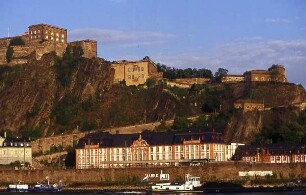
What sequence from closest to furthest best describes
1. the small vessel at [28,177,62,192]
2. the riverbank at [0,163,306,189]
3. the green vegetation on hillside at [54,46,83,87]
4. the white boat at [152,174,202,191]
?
the white boat at [152,174,202,191]
the riverbank at [0,163,306,189]
the small vessel at [28,177,62,192]
the green vegetation on hillside at [54,46,83,87]

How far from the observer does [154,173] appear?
266 ft

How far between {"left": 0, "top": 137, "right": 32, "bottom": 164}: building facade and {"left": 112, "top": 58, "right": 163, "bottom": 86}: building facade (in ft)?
80.7

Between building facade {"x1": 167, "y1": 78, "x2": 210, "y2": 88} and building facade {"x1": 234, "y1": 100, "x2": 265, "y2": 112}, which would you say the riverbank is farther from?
building facade {"x1": 167, "y1": 78, "x2": 210, "y2": 88}

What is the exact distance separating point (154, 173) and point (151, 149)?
8.38m

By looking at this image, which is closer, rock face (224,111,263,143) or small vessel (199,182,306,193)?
small vessel (199,182,306,193)

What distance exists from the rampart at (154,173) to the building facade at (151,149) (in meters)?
5.71

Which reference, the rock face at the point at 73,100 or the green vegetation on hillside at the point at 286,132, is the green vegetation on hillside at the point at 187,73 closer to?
the rock face at the point at 73,100

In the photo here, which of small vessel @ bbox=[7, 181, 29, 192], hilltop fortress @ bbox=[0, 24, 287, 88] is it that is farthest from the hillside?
small vessel @ bbox=[7, 181, 29, 192]

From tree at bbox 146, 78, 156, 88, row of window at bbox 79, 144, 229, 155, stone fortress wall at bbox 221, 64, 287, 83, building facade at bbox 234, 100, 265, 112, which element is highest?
stone fortress wall at bbox 221, 64, 287, 83

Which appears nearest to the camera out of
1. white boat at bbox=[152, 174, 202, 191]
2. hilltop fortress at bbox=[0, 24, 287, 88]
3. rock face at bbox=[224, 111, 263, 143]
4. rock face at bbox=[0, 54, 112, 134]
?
white boat at bbox=[152, 174, 202, 191]

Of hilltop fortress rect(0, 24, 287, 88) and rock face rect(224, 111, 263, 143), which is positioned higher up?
hilltop fortress rect(0, 24, 287, 88)

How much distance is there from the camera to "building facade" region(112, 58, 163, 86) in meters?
118

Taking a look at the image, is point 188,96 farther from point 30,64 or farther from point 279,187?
point 279,187

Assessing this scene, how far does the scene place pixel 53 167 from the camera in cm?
8912
